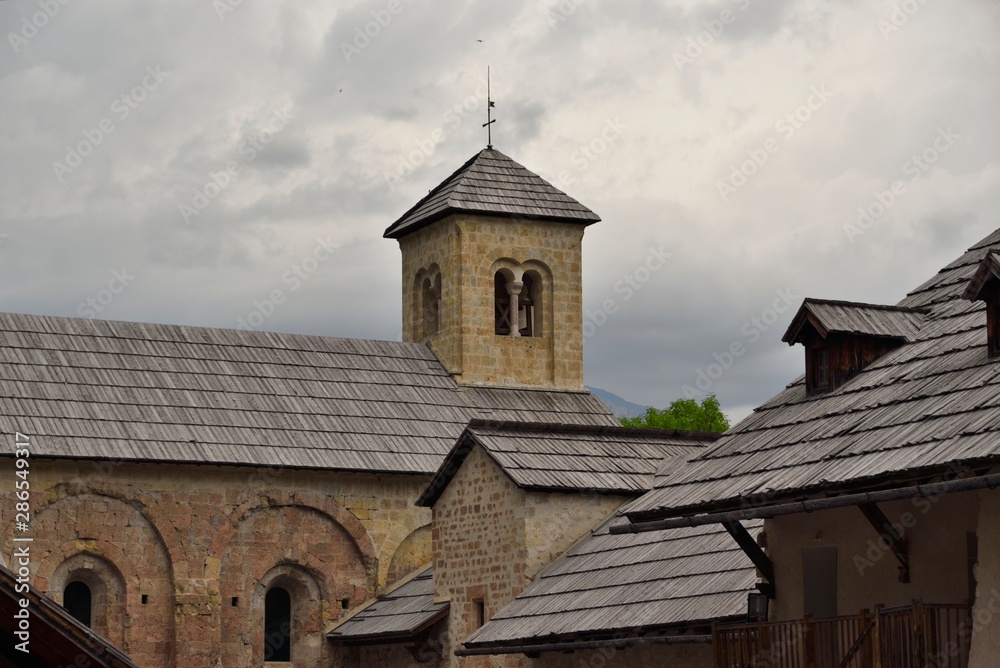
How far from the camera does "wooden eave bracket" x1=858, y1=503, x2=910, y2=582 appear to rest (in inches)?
589

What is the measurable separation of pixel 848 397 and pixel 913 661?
350 cm

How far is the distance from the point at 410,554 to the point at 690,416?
2375cm

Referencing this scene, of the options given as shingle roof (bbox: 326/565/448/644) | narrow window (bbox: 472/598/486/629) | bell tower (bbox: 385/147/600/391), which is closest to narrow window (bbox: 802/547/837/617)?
narrow window (bbox: 472/598/486/629)

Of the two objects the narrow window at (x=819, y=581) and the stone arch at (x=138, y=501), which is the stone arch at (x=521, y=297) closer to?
the stone arch at (x=138, y=501)

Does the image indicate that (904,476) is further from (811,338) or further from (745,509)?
(811,338)

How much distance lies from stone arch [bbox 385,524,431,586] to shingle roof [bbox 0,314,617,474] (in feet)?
4.24

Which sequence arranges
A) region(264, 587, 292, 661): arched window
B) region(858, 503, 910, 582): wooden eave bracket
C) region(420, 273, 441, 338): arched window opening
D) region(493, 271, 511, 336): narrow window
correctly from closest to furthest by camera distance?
region(858, 503, 910, 582): wooden eave bracket
region(264, 587, 292, 661): arched window
region(493, 271, 511, 336): narrow window
region(420, 273, 441, 338): arched window opening

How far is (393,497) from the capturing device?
3275 centimetres

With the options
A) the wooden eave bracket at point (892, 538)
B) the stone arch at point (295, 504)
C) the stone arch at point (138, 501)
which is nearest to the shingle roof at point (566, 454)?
the stone arch at point (295, 504)

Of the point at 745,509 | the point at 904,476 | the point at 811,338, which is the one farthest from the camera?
the point at 811,338

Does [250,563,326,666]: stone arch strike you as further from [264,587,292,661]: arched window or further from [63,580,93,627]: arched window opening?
[63,580,93,627]: arched window opening

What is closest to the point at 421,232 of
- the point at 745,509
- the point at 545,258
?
the point at 545,258

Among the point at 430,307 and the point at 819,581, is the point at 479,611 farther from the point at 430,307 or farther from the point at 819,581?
the point at 430,307

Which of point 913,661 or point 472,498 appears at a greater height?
point 472,498
